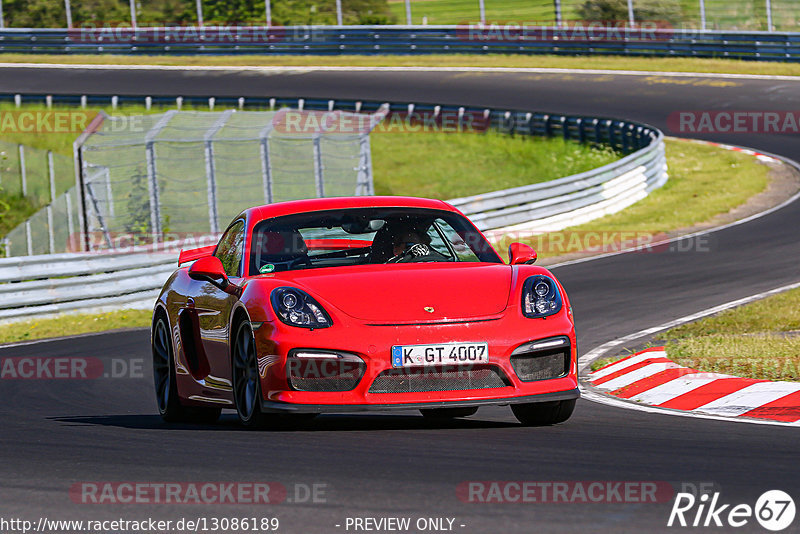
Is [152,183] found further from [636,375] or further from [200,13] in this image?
[200,13]

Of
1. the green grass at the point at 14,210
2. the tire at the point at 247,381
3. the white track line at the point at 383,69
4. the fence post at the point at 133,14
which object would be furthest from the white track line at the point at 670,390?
the fence post at the point at 133,14

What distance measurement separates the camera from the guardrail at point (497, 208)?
16.6 metres

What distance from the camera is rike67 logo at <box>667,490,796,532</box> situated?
461 centimetres

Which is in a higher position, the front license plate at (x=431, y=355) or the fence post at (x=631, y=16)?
the fence post at (x=631, y=16)

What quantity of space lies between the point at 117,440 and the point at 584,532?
3268 millimetres

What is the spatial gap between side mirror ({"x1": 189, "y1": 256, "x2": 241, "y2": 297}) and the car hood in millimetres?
566

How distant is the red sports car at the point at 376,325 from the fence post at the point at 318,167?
1261cm

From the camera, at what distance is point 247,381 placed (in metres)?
7.13

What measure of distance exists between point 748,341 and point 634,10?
3554cm

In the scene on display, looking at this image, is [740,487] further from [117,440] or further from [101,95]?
[101,95]

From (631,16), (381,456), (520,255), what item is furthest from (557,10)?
(381,456)

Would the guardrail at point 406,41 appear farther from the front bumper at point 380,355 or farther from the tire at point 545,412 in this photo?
the front bumper at point 380,355

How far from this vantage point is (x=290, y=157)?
20484 millimetres

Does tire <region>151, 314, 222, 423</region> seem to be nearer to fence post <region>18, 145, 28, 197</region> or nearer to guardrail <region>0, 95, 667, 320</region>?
guardrail <region>0, 95, 667, 320</region>
